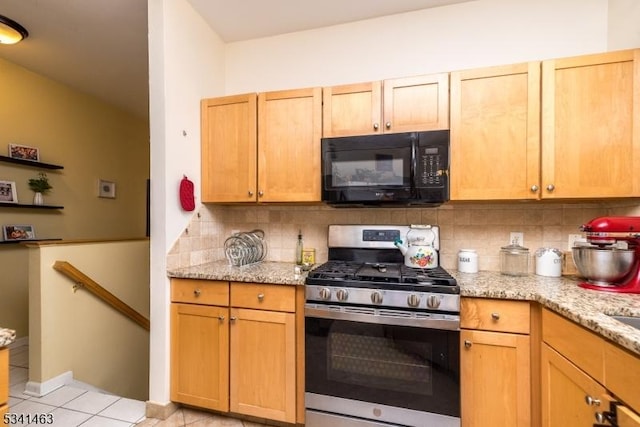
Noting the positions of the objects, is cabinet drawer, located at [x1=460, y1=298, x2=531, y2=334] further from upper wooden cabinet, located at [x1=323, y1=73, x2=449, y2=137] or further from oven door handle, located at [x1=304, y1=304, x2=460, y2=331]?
upper wooden cabinet, located at [x1=323, y1=73, x2=449, y2=137]

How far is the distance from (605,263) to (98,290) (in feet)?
11.3

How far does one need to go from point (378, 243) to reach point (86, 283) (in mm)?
2340

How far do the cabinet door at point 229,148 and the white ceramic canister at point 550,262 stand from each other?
1905mm

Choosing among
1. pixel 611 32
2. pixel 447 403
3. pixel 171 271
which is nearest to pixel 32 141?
pixel 171 271

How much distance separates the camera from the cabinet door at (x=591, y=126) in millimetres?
1508

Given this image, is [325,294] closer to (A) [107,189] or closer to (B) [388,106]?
(B) [388,106]

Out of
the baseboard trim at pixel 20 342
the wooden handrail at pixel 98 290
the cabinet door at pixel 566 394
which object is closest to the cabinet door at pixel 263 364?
the cabinet door at pixel 566 394

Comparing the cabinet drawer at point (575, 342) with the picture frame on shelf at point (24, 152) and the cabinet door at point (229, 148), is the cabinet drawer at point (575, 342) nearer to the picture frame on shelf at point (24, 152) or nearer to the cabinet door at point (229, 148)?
the cabinet door at point (229, 148)

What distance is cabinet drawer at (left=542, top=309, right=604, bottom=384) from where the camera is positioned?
996mm

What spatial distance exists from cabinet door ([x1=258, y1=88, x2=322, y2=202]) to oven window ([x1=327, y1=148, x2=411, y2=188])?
0.16 meters

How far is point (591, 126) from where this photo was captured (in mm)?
1560

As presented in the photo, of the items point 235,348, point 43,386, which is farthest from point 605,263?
point 43,386

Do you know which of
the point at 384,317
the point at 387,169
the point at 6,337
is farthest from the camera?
the point at 387,169

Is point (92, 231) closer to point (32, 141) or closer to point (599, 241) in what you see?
point (32, 141)
